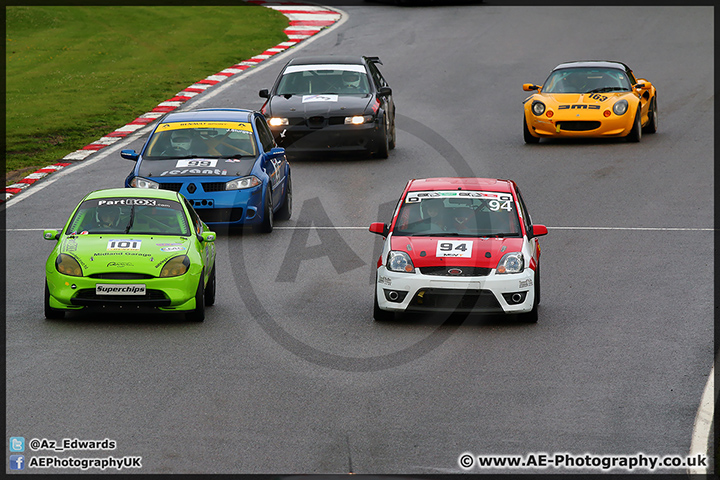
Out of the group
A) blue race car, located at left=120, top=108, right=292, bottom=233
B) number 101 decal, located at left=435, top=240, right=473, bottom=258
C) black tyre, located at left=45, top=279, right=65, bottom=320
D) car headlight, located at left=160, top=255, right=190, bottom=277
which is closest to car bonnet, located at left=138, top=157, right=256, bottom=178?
blue race car, located at left=120, top=108, right=292, bottom=233

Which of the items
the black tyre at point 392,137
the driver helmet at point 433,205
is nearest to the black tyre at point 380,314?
the driver helmet at point 433,205

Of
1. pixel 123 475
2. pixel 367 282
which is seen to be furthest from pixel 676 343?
pixel 123 475

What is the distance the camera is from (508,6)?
133ft

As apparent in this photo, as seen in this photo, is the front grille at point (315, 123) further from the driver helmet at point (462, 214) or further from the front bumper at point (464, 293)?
the front bumper at point (464, 293)

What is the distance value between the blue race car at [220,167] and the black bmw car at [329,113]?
111 inches

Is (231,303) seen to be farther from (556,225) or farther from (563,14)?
(563,14)

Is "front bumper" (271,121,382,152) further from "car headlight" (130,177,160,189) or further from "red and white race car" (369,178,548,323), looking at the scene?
"red and white race car" (369,178,548,323)

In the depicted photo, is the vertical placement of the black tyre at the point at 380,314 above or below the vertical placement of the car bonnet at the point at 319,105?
below

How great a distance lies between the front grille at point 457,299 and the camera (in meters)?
11.6

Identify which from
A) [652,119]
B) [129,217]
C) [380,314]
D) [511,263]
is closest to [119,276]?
[129,217]

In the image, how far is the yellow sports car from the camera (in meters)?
22.7

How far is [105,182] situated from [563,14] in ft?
77.5

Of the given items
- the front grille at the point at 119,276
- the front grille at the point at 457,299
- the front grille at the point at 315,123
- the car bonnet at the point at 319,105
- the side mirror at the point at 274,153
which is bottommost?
the front grille at the point at 457,299

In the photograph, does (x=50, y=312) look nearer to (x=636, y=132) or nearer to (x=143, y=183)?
(x=143, y=183)
